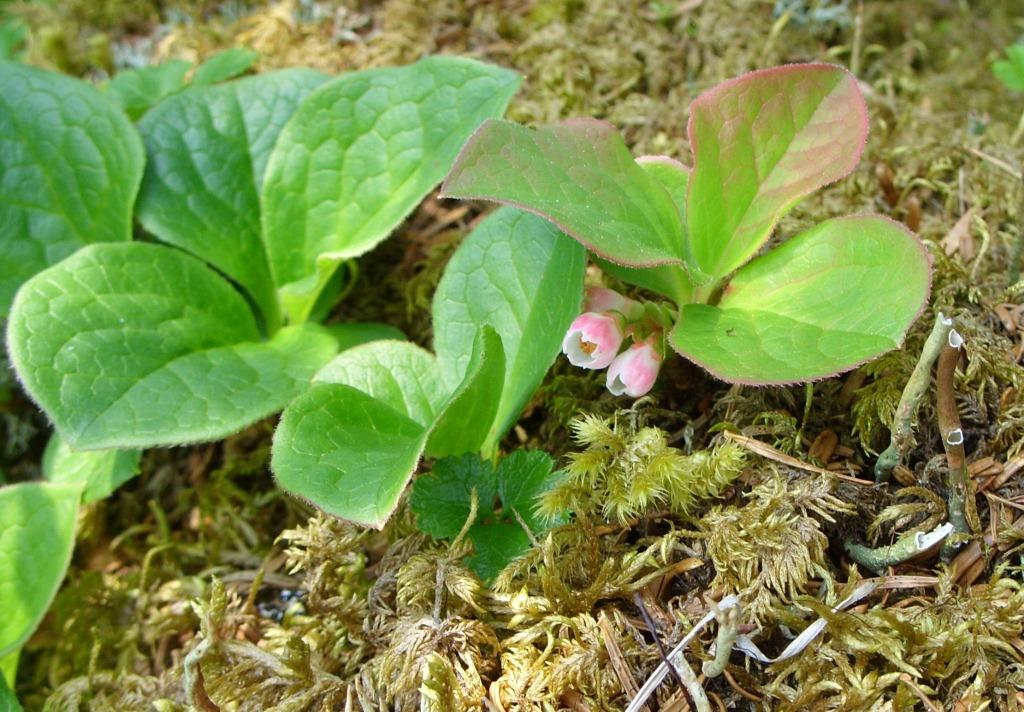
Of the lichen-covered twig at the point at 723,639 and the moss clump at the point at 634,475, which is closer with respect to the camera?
the lichen-covered twig at the point at 723,639

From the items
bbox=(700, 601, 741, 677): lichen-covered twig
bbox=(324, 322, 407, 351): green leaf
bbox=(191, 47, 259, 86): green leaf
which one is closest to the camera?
bbox=(700, 601, 741, 677): lichen-covered twig

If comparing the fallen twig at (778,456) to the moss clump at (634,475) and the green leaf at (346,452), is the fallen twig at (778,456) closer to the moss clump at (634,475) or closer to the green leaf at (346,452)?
the moss clump at (634,475)

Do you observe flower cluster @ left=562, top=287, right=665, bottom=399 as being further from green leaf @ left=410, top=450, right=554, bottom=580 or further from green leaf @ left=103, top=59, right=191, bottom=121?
green leaf @ left=103, top=59, right=191, bottom=121

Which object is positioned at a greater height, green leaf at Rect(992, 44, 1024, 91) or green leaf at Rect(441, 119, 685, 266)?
green leaf at Rect(441, 119, 685, 266)

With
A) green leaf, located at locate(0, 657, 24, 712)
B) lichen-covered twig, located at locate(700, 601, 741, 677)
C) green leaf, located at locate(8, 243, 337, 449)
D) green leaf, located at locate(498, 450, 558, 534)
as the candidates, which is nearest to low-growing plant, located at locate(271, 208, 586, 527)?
green leaf, located at locate(498, 450, 558, 534)

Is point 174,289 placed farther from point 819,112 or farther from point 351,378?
point 819,112

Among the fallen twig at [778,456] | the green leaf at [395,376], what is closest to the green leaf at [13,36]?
the green leaf at [395,376]

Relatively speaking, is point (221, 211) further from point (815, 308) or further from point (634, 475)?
point (815, 308)
